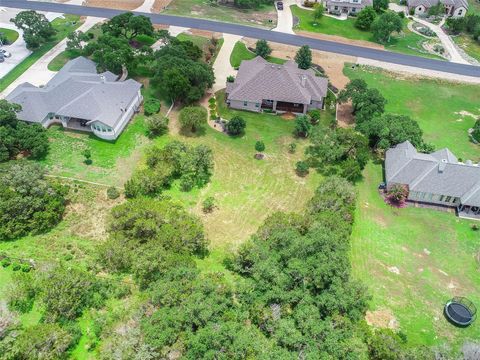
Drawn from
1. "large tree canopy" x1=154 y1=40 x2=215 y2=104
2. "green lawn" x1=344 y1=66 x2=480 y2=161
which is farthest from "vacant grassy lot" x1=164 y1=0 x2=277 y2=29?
"large tree canopy" x1=154 y1=40 x2=215 y2=104

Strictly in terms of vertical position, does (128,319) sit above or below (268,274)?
below

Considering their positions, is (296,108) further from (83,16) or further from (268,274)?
(83,16)

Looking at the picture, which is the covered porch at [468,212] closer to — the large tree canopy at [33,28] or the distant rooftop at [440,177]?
the distant rooftop at [440,177]

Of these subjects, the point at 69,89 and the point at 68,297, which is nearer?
the point at 68,297

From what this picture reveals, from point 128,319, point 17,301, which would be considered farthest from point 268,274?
point 17,301

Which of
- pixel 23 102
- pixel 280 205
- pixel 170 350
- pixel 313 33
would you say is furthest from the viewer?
pixel 313 33

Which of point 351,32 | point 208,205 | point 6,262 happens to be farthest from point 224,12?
point 6,262

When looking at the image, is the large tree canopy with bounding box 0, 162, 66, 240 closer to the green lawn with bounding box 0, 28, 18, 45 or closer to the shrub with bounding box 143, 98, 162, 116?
the shrub with bounding box 143, 98, 162, 116
